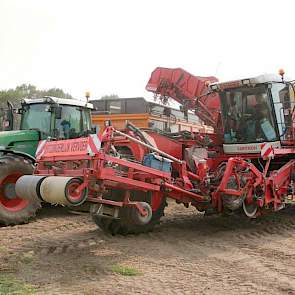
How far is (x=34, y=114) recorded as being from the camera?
9234 millimetres

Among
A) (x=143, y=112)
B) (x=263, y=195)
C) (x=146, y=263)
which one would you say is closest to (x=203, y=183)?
(x=263, y=195)

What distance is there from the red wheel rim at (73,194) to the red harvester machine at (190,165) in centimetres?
1

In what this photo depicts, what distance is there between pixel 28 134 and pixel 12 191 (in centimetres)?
149

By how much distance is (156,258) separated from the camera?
5430mm

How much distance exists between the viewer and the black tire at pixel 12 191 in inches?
299

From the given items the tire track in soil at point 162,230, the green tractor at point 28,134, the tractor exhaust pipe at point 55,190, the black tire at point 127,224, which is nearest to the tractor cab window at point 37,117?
the green tractor at point 28,134

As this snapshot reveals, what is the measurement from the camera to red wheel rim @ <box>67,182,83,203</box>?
506 centimetres

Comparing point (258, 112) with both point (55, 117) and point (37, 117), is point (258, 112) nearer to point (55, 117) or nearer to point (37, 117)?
point (55, 117)

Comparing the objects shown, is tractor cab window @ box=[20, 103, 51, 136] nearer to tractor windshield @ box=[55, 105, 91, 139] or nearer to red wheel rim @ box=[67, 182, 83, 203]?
tractor windshield @ box=[55, 105, 91, 139]

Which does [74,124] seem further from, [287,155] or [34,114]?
[287,155]

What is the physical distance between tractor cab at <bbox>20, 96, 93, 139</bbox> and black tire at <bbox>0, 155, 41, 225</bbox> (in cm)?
120

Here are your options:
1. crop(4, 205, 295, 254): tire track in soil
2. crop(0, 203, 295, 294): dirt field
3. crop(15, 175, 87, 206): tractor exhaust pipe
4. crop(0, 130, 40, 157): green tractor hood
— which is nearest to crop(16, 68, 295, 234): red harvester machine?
crop(15, 175, 87, 206): tractor exhaust pipe

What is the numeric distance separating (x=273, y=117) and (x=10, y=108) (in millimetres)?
5293

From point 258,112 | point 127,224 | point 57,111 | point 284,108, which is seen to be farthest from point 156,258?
point 57,111
